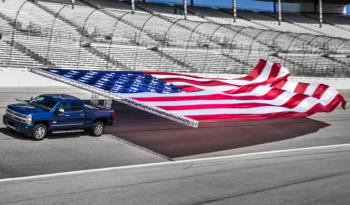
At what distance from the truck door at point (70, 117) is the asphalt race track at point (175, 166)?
48cm

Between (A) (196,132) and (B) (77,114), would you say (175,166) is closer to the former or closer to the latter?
(B) (77,114)

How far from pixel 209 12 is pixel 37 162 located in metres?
59.0

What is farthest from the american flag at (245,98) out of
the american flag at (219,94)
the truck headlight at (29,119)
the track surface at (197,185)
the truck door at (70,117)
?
the truck headlight at (29,119)

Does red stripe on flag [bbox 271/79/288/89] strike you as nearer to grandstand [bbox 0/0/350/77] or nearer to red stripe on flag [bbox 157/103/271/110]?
red stripe on flag [bbox 157/103/271/110]

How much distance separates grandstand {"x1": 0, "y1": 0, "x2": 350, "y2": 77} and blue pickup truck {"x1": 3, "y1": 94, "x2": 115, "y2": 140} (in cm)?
1442

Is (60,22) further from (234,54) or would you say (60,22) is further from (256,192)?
(256,192)

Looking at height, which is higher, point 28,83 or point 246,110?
point 246,110

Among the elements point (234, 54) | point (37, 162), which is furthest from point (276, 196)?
point (234, 54)

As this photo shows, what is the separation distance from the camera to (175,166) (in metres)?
12.3

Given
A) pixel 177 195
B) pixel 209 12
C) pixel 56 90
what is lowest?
pixel 56 90

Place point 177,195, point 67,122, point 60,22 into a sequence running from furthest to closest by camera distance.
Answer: point 60,22 → point 67,122 → point 177,195

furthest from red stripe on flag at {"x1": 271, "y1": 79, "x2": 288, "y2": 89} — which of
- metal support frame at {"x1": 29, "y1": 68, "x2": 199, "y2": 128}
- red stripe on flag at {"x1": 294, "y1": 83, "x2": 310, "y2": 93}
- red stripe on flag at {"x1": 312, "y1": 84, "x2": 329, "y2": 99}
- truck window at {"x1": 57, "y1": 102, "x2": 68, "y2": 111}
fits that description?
truck window at {"x1": 57, "y1": 102, "x2": 68, "y2": 111}

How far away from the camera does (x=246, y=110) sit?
627 inches

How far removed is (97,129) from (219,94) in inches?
206
